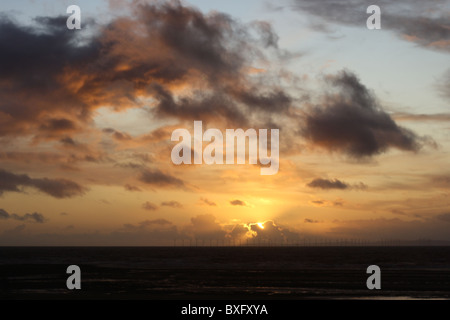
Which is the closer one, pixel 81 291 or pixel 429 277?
pixel 81 291

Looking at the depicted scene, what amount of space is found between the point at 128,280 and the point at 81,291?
50.6ft

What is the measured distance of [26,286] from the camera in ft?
214

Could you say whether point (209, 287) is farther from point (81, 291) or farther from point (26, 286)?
point (26, 286)
